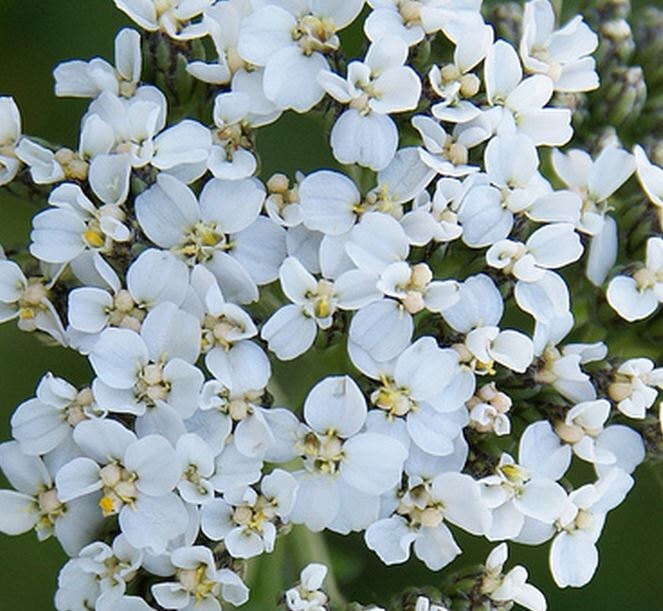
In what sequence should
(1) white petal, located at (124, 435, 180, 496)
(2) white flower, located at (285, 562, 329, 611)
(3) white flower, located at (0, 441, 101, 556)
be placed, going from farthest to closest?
(3) white flower, located at (0, 441, 101, 556), (2) white flower, located at (285, 562, 329, 611), (1) white petal, located at (124, 435, 180, 496)

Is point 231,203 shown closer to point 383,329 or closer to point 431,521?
point 383,329

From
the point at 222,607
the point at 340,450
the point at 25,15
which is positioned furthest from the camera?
the point at 25,15

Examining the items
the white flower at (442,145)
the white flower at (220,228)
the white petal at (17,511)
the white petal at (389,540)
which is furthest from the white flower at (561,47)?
the white petal at (17,511)

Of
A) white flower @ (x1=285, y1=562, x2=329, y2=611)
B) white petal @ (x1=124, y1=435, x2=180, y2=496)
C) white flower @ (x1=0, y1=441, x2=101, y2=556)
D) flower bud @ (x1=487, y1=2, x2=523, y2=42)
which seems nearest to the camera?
white petal @ (x1=124, y1=435, x2=180, y2=496)

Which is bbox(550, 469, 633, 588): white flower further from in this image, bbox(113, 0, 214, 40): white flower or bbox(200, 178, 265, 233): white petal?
bbox(113, 0, 214, 40): white flower

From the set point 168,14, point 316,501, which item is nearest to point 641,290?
point 316,501

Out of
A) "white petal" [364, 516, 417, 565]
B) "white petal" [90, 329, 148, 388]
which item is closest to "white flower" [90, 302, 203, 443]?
"white petal" [90, 329, 148, 388]

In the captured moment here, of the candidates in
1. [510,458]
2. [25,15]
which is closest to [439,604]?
[510,458]

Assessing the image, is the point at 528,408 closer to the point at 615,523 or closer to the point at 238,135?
the point at 238,135
